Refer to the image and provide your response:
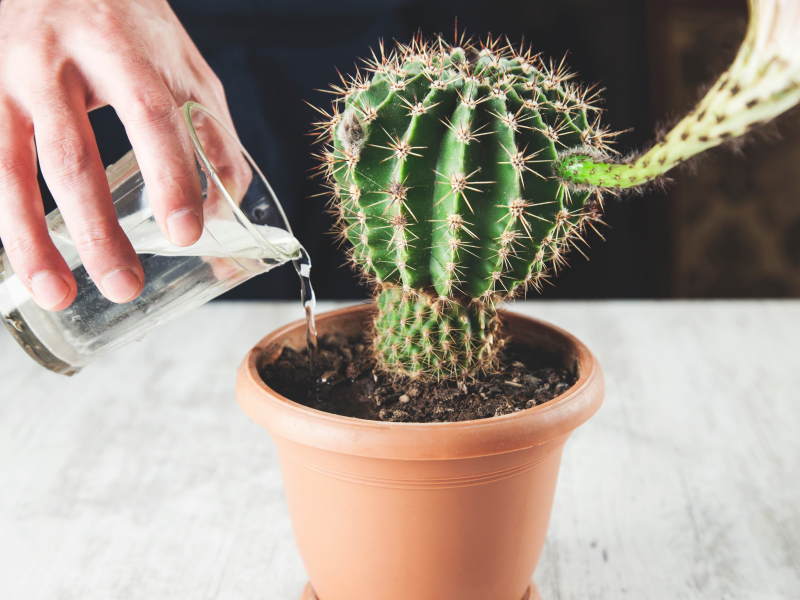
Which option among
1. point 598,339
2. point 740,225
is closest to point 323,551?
point 598,339

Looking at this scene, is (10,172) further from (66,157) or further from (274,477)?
(274,477)

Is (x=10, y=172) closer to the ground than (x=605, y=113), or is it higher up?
higher up

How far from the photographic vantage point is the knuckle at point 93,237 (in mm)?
591

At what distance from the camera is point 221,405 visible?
4.17 ft

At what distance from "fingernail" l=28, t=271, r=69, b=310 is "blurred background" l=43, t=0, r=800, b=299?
479 millimetres

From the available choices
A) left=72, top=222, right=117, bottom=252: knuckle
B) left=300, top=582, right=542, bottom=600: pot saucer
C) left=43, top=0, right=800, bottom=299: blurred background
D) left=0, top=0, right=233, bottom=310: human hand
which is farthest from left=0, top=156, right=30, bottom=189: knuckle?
left=300, top=582, right=542, bottom=600: pot saucer

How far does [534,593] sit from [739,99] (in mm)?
632

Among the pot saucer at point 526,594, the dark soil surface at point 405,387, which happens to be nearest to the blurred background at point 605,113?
the dark soil surface at point 405,387

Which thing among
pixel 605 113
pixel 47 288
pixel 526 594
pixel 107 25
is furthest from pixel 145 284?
pixel 605 113

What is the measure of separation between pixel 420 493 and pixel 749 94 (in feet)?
1.49

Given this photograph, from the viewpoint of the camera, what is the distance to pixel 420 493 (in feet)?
2.11

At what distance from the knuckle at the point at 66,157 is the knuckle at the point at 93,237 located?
5cm

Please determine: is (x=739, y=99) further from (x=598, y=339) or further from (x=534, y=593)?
(x=598, y=339)

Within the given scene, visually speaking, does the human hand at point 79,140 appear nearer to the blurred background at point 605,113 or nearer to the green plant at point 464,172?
the green plant at point 464,172
